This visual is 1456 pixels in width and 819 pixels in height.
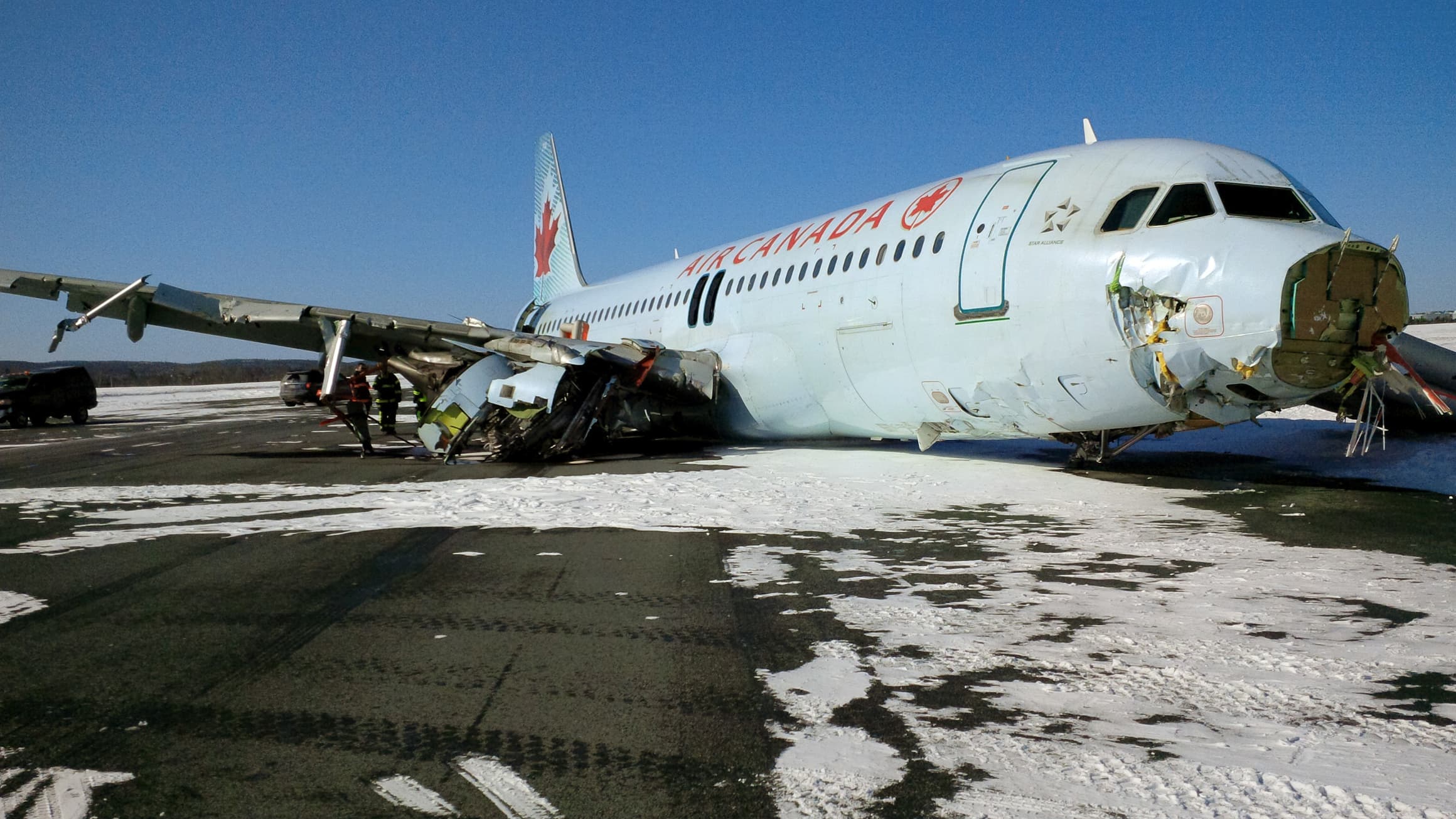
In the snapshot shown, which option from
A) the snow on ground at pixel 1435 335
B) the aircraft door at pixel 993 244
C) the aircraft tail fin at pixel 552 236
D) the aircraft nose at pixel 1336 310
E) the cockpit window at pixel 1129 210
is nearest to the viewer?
the aircraft nose at pixel 1336 310

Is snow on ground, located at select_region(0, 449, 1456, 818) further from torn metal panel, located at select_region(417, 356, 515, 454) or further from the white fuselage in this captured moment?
torn metal panel, located at select_region(417, 356, 515, 454)

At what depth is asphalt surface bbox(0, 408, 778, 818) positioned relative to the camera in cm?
297

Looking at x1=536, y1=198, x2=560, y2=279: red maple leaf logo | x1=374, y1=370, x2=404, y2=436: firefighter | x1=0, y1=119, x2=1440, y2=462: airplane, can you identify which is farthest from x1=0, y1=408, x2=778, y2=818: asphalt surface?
x1=536, y1=198, x2=560, y2=279: red maple leaf logo

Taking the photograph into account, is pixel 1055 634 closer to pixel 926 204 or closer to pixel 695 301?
pixel 926 204

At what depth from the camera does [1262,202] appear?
7777 millimetres

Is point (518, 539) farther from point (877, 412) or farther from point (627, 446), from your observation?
point (627, 446)

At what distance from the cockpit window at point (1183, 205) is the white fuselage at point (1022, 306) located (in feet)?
0.23

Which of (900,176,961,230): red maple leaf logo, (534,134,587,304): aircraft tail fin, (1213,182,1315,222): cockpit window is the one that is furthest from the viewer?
(534,134,587,304): aircraft tail fin

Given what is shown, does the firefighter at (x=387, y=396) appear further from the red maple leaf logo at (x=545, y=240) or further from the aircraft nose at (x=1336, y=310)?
the aircraft nose at (x=1336, y=310)

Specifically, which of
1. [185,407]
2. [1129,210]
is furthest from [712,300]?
[185,407]

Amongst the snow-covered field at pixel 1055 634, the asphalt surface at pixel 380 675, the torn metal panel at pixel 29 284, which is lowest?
the asphalt surface at pixel 380 675

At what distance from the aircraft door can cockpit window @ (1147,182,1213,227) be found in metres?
1.47

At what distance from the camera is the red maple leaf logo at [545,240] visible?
27.9 m

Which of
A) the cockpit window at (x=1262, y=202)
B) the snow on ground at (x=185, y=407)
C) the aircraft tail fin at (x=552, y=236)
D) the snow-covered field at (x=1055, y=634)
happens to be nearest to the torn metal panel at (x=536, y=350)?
the snow-covered field at (x=1055, y=634)
